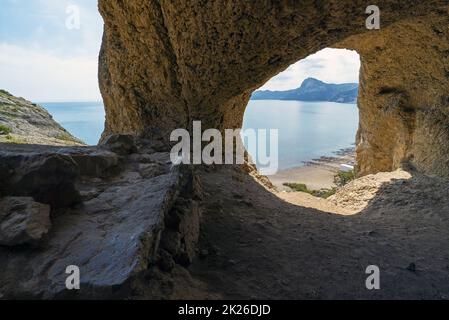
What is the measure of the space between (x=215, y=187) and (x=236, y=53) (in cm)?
247

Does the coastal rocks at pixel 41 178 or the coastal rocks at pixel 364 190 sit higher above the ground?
the coastal rocks at pixel 41 178

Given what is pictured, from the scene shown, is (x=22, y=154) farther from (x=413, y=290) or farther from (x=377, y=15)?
(x=377, y=15)

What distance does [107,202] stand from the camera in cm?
386

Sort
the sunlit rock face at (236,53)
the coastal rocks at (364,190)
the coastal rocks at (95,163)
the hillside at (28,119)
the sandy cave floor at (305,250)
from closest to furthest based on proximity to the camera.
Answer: the sandy cave floor at (305,250) < the coastal rocks at (95,163) < the sunlit rock face at (236,53) < the coastal rocks at (364,190) < the hillside at (28,119)

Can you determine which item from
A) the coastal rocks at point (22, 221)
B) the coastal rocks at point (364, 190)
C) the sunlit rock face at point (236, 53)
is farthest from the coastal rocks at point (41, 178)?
the coastal rocks at point (364, 190)

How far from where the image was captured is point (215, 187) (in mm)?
6379

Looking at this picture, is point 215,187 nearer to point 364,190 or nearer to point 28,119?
point 364,190

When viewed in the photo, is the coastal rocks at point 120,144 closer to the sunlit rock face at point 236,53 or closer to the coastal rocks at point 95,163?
the coastal rocks at point 95,163

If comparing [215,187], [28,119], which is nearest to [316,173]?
[28,119]

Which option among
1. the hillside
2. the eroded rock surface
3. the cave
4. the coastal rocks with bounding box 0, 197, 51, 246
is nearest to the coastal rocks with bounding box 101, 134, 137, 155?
the cave

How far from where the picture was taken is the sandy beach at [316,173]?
42.5 meters

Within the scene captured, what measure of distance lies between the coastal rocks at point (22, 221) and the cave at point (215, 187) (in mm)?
50

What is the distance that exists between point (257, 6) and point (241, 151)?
13.8 ft

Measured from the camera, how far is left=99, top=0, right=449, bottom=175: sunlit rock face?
5906 millimetres
